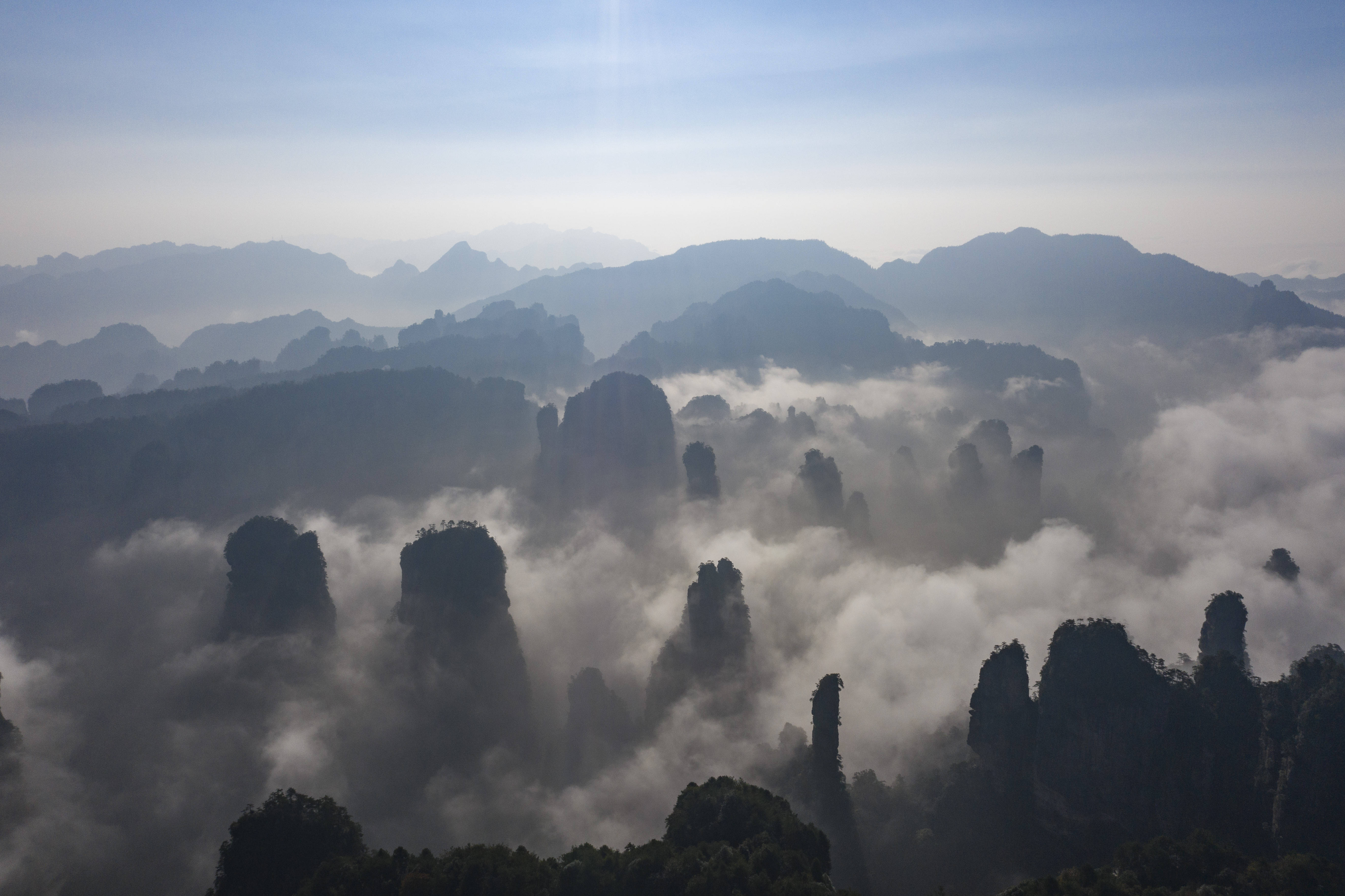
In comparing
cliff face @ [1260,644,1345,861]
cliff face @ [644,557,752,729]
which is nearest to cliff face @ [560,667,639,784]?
cliff face @ [644,557,752,729]

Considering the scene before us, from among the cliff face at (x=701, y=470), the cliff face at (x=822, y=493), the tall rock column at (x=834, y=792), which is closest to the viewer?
the tall rock column at (x=834, y=792)

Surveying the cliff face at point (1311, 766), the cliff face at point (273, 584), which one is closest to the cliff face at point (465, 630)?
the cliff face at point (273, 584)

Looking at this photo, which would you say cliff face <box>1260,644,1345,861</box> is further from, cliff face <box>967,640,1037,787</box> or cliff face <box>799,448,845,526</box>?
cliff face <box>799,448,845,526</box>

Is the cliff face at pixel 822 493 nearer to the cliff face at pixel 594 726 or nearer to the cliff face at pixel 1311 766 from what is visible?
the cliff face at pixel 594 726

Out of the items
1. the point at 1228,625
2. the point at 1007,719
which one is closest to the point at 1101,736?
the point at 1007,719

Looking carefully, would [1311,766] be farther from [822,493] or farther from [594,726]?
[822,493]

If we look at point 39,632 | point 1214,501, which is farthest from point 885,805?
point 1214,501
